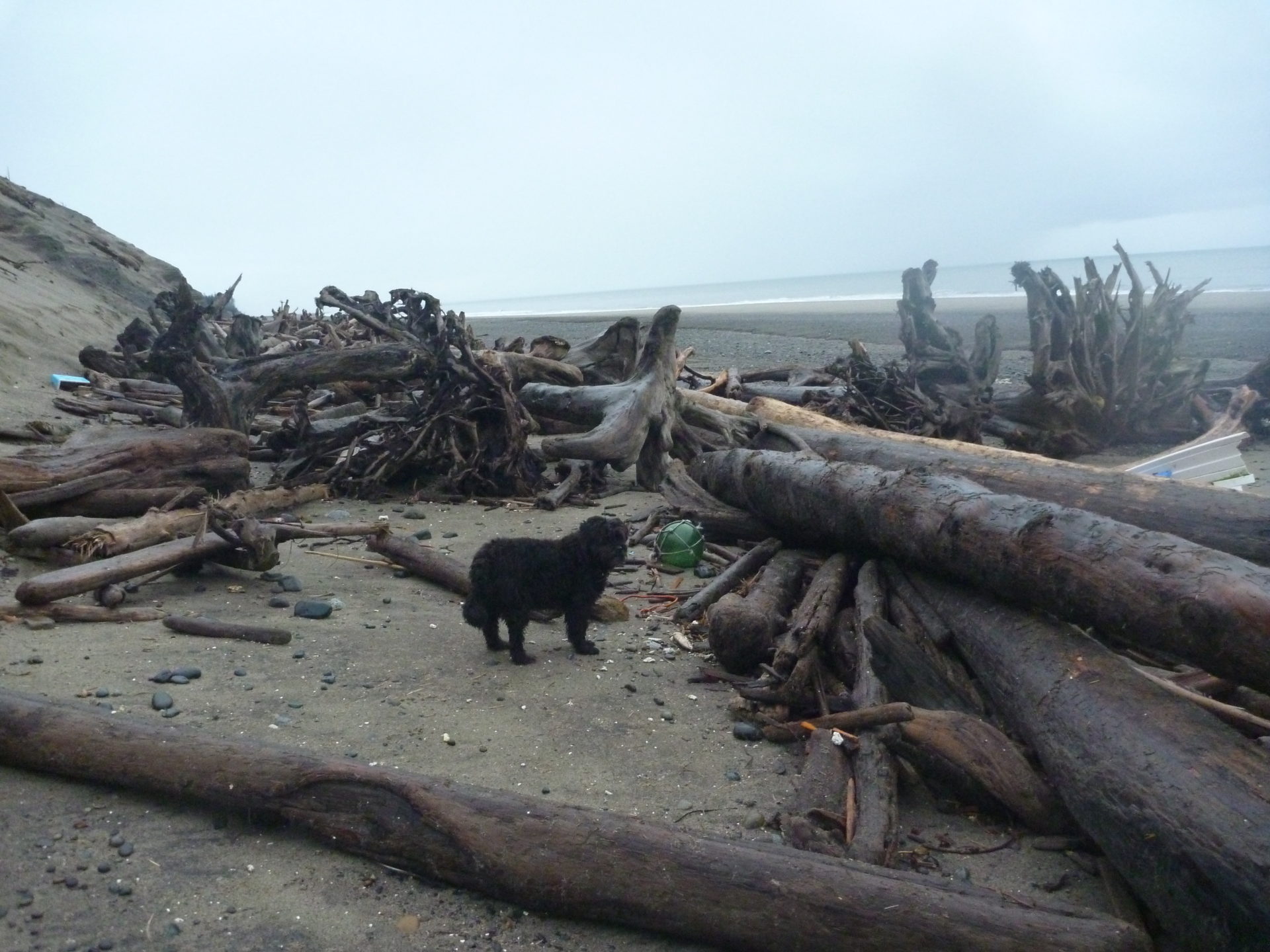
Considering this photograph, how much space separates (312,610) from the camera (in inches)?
229

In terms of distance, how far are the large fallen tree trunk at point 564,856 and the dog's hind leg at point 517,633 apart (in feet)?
6.11

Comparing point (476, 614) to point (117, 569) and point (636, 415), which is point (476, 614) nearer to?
point (117, 569)

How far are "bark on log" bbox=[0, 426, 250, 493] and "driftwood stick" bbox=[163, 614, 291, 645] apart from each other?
7.73ft

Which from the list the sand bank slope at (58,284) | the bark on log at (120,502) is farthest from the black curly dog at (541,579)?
the sand bank slope at (58,284)

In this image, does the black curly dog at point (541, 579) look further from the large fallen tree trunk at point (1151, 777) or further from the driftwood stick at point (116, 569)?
the large fallen tree trunk at point (1151, 777)

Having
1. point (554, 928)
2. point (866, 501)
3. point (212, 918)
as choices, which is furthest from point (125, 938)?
point (866, 501)

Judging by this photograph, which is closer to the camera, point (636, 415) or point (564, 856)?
point (564, 856)

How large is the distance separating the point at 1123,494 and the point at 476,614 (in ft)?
12.5

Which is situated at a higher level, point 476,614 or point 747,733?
point 476,614

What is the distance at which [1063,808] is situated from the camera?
11.8 feet

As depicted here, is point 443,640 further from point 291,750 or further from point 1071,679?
point 1071,679

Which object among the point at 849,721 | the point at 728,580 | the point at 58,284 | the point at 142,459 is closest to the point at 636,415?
the point at 728,580

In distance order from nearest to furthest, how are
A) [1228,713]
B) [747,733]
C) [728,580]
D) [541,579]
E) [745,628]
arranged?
[1228,713] → [747,733] → [745,628] → [541,579] → [728,580]

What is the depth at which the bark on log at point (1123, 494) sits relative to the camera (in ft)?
17.2
